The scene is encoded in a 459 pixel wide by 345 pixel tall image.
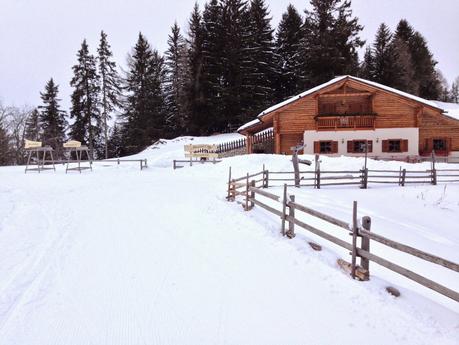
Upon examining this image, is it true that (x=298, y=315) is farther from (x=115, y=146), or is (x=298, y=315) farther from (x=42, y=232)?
(x=115, y=146)

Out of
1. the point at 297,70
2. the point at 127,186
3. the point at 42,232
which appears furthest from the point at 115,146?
the point at 42,232

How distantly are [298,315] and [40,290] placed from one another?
4.08 metres

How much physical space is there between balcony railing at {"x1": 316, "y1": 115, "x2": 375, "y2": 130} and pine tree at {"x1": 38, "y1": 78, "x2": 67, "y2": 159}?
38.4 meters

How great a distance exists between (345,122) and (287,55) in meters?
27.3

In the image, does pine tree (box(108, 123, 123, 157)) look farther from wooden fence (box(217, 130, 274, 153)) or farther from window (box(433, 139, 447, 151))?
window (box(433, 139, 447, 151))

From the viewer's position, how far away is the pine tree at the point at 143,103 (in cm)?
5188

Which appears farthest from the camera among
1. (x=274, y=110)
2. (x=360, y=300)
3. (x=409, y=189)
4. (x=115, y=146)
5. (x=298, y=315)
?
(x=115, y=146)

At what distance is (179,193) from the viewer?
55.3 ft

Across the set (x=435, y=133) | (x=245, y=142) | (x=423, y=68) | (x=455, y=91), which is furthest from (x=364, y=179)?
(x=455, y=91)

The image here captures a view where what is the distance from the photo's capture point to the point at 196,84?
49312 millimetres

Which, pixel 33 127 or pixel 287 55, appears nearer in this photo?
pixel 287 55

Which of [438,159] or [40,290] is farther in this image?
[438,159]

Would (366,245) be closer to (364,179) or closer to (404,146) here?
(364,179)

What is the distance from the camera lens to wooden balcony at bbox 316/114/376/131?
29797mm
